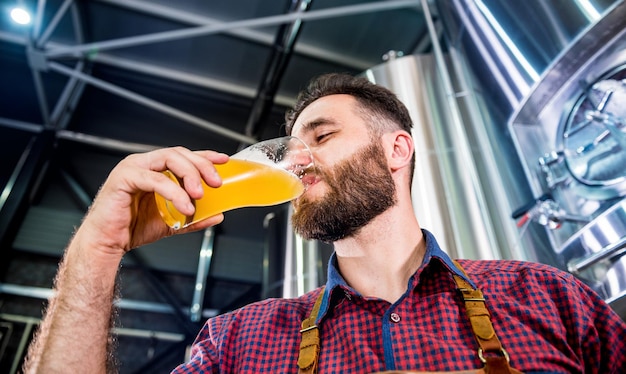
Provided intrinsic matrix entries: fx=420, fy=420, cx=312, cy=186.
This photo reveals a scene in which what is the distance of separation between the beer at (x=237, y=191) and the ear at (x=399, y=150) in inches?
21.5

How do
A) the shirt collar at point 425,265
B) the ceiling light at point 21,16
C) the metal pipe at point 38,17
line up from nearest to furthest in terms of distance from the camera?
1. the shirt collar at point 425,265
2. the metal pipe at point 38,17
3. the ceiling light at point 21,16

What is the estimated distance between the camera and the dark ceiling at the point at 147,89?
4.58 meters

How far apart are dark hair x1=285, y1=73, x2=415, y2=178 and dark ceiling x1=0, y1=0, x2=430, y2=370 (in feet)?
8.23

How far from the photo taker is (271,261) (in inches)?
161

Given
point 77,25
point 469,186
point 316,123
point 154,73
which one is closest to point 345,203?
point 316,123

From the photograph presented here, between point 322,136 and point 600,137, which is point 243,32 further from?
point 600,137

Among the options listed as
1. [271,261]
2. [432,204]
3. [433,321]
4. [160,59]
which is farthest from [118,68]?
[433,321]

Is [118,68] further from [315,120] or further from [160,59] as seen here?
[315,120]

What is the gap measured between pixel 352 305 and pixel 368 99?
0.87 metres

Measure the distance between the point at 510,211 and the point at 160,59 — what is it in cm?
449

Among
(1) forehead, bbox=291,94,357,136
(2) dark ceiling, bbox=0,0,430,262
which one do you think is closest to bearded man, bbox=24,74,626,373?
(1) forehead, bbox=291,94,357,136

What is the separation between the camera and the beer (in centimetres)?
91

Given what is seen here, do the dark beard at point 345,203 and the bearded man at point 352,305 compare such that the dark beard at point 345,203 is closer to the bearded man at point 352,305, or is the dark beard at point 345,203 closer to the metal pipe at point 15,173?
the bearded man at point 352,305

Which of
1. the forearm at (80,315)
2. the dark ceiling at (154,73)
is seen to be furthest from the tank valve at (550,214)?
the dark ceiling at (154,73)
